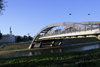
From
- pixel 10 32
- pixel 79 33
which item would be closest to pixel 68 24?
pixel 79 33

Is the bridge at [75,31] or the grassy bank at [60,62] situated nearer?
the grassy bank at [60,62]

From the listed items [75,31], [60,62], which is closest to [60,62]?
[60,62]

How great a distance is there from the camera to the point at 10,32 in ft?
285

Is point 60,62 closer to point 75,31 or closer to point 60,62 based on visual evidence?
point 60,62

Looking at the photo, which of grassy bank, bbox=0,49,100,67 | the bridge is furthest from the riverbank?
the bridge

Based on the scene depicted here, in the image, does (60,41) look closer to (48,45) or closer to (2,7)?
(48,45)

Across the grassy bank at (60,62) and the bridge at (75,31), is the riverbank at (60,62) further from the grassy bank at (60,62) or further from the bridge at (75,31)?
the bridge at (75,31)

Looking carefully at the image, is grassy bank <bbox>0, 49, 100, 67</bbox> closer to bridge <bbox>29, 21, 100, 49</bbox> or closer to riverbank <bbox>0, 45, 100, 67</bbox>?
riverbank <bbox>0, 45, 100, 67</bbox>

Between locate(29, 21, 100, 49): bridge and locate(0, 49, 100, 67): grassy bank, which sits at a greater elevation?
locate(29, 21, 100, 49): bridge

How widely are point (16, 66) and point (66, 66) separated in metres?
3.04

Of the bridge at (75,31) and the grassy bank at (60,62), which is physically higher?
the bridge at (75,31)

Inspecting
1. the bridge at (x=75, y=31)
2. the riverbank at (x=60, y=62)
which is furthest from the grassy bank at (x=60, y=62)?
the bridge at (x=75, y=31)

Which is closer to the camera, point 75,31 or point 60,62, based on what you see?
point 60,62

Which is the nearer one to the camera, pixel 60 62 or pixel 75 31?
pixel 60 62
